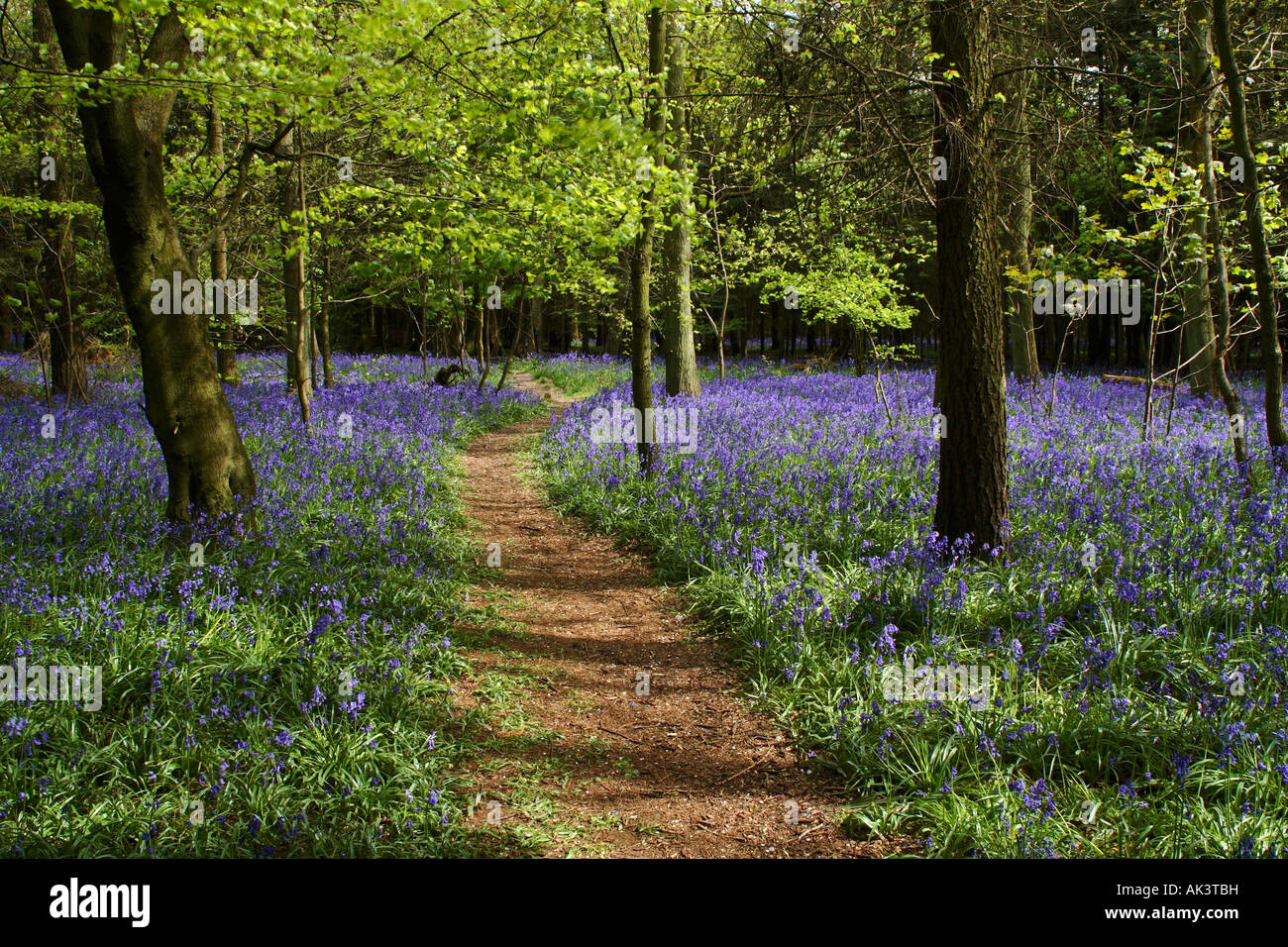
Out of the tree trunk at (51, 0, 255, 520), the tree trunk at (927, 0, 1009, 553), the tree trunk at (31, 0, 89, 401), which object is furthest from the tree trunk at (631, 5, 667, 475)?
the tree trunk at (31, 0, 89, 401)

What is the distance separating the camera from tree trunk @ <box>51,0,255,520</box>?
5543 mm

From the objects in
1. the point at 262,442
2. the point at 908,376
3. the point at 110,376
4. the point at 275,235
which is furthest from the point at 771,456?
the point at 110,376

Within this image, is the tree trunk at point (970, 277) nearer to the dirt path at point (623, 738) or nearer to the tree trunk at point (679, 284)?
the dirt path at point (623, 738)

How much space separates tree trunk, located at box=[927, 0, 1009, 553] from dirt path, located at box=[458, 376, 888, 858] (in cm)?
239

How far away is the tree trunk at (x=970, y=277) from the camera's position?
566cm

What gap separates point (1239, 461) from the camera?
7.94 meters

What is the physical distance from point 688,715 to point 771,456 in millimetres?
5108

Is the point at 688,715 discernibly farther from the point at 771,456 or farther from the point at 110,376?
the point at 110,376

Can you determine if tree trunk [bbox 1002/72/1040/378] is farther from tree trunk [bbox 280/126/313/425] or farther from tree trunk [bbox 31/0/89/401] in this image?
tree trunk [bbox 31/0/89/401]

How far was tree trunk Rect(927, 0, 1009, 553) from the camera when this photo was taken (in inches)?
223

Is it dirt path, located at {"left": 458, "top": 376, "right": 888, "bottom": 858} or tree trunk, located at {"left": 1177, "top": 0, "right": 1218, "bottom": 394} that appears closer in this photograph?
dirt path, located at {"left": 458, "top": 376, "right": 888, "bottom": 858}

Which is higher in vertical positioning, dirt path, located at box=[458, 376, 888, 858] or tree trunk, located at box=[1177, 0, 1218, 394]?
tree trunk, located at box=[1177, 0, 1218, 394]

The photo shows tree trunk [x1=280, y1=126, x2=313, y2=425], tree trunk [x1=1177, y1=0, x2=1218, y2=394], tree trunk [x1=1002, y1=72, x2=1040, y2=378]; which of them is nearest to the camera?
tree trunk [x1=1002, y1=72, x2=1040, y2=378]

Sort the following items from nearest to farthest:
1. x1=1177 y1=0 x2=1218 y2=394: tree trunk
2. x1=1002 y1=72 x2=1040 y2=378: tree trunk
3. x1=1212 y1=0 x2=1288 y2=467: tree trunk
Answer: x1=1212 y1=0 x2=1288 y2=467: tree trunk → x1=1002 y1=72 x2=1040 y2=378: tree trunk → x1=1177 y1=0 x2=1218 y2=394: tree trunk
